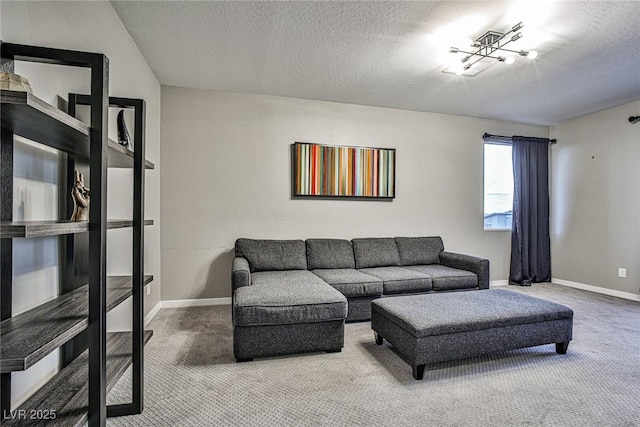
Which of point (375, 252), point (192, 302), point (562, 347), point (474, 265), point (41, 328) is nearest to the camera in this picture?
point (41, 328)

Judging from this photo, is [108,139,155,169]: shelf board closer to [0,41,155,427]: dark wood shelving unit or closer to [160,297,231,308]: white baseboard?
[0,41,155,427]: dark wood shelving unit

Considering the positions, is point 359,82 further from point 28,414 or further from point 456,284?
point 28,414

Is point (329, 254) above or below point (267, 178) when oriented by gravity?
below

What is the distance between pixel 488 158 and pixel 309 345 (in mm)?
4120

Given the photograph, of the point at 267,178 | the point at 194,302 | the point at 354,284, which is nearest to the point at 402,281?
the point at 354,284

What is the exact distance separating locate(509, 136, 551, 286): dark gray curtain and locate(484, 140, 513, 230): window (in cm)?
15

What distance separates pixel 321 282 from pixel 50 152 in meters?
2.12

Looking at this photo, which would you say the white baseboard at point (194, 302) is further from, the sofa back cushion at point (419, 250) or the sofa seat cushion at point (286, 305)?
the sofa back cushion at point (419, 250)

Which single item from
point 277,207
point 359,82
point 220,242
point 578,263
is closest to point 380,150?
point 359,82

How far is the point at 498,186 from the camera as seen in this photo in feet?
16.6

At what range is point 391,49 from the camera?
287 centimetres

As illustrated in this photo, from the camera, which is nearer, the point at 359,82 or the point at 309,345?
the point at 309,345

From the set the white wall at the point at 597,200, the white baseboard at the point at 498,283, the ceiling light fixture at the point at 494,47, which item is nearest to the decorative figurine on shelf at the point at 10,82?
the ceiling light fixture at the point at 494,47

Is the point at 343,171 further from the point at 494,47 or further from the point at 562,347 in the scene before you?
the point at 562,347
